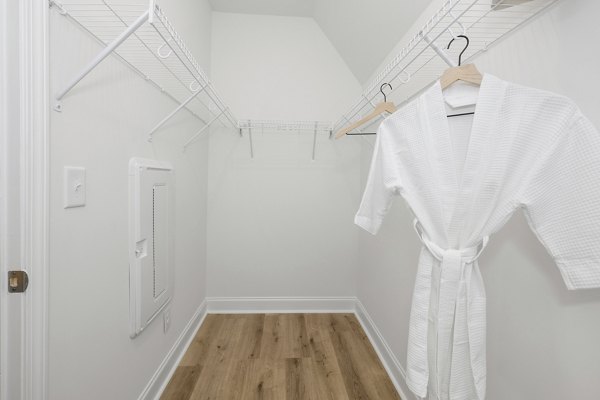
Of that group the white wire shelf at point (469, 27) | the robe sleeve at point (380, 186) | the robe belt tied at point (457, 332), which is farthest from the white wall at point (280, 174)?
the robe belt tied at point (457, 332)

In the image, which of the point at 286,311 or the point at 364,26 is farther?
the point at 286,311

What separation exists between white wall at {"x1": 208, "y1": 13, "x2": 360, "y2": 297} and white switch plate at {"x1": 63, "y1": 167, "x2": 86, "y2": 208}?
56.3 inches

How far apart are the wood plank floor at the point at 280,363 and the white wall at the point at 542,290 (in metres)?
0.86

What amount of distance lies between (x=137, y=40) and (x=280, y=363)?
2.02 m

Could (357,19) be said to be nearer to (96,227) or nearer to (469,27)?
(469,27)

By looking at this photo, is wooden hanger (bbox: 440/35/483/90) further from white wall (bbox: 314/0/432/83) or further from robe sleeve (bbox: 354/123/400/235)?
white wall (bbox: 314/0/432/83)

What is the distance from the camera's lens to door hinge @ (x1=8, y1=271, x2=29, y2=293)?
0.70 metres

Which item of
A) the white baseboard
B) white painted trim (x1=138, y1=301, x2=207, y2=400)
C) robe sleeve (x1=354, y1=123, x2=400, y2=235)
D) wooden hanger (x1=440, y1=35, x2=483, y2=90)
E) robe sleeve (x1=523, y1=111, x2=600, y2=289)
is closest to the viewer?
robe sleeve (x1=523, y1=111, x2=600, y2=289)

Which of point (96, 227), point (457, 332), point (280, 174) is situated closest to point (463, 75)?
point (457, 332)

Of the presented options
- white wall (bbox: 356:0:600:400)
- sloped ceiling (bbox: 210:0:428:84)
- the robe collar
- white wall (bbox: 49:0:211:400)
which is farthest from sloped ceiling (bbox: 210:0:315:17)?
the robe collar

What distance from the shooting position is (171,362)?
5.30 feet

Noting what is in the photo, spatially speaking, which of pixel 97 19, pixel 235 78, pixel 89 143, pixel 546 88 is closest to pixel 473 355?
pixel 546 88

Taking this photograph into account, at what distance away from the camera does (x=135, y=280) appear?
119cm

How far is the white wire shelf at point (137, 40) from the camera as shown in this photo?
791mm
